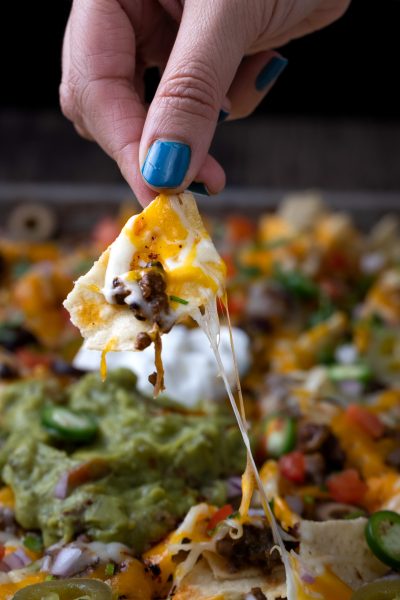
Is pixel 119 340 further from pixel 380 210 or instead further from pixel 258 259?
pixel 380 210

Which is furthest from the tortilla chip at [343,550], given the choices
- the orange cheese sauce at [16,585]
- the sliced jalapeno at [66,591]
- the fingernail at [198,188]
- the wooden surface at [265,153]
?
the wooden surface at [265,153]

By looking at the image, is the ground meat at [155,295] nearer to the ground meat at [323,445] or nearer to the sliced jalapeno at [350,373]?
the ground meat at [323,445]

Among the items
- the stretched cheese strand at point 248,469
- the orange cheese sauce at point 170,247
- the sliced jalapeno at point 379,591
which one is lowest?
the sliced jalapeno at point 379,591

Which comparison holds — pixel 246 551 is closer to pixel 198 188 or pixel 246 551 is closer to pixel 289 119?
pixel 198 188

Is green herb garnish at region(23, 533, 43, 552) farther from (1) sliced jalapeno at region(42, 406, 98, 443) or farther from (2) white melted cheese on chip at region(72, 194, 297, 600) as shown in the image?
(2) white melted cheese on chip at region(72, 194, 297, 600)

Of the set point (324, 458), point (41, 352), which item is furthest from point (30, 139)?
point (324, 458)

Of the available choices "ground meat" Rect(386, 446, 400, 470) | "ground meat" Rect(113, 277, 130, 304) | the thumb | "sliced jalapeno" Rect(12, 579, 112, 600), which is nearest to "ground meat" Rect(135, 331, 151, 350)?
"ground meat" Rect(113, 277, 130, 304)

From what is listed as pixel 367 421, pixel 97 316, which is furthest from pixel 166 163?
pixel 367 421
